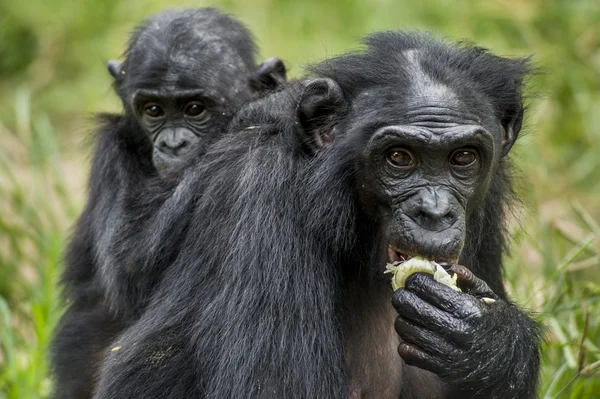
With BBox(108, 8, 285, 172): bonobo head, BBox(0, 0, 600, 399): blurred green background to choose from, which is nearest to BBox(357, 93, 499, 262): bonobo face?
BBox(0, 0, 600, 399): blurred green background

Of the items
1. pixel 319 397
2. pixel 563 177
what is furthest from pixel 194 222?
pixel 563 177

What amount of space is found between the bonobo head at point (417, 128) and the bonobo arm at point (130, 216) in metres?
1.07

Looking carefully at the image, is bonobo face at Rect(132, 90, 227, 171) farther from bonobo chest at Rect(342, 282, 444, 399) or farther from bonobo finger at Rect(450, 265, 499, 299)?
bonobo finger at Rect(450, 265, 499, 299)

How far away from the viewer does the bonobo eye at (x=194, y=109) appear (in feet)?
21.2

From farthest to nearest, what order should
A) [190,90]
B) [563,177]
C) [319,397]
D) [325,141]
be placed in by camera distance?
[563,177] < [190,90] < [325,141] < [319,397]

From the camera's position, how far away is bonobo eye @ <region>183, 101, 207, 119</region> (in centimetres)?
Answer: 648

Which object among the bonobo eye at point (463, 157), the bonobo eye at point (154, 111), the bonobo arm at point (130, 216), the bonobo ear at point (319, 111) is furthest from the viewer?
the bonobo eye at point (154, 111)

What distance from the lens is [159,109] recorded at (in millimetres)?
6555

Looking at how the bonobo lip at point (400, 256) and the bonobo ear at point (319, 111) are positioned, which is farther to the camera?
the bonobo ear at point (319, 111)

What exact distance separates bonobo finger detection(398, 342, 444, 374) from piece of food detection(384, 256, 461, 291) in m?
0.31

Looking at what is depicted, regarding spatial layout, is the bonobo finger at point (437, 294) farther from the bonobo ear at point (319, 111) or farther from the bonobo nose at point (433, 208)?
the bonobo ear at point (319, 111)

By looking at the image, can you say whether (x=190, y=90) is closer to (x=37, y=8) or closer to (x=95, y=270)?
(x=95, y=270)

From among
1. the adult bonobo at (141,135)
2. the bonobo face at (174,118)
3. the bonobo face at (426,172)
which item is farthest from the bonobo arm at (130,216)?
the bonobo face at (426,172)

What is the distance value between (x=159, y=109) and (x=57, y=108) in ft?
30.0
